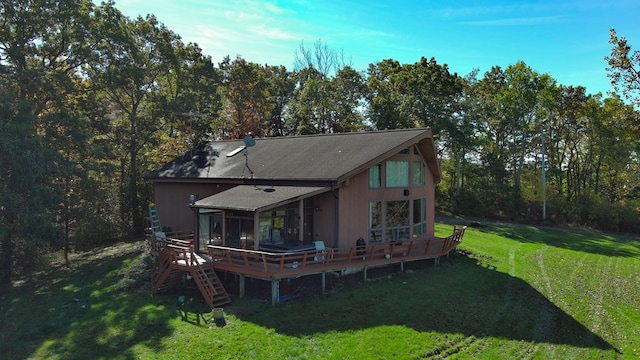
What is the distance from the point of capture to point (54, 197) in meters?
19.4

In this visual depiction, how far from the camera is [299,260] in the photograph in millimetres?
14992

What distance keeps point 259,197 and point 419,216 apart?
8.17 metres

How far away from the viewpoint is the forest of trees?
19.7 m

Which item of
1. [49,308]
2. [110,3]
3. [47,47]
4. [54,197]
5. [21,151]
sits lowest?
[49,308]

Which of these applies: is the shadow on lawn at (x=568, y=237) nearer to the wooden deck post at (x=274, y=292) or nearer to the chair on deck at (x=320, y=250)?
the chair on deck at (x=320, y=250)

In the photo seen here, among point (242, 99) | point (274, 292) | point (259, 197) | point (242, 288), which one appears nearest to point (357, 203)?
point (259, 197)

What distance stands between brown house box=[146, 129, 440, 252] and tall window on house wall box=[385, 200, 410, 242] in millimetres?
42

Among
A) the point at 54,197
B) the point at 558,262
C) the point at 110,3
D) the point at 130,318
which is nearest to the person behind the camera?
the point at 130,318

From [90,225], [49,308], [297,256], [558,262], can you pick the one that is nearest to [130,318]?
[49,308]

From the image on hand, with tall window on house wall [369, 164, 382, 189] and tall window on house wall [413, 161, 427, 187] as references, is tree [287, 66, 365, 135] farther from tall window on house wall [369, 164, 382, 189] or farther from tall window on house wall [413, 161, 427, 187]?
tall window on house wall [369, 164, 382, 189]

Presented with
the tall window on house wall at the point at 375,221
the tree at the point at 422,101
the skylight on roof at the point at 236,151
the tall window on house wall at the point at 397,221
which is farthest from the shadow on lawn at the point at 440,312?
the tree at the point at 422,101

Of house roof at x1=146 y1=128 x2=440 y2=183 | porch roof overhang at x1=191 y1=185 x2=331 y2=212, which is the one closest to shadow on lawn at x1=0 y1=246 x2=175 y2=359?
porch roof overhang at x1=191 y1=185 x2=331 y2=212

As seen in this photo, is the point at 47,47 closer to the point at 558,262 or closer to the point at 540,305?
the point at 540,305

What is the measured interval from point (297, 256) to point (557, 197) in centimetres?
3285
